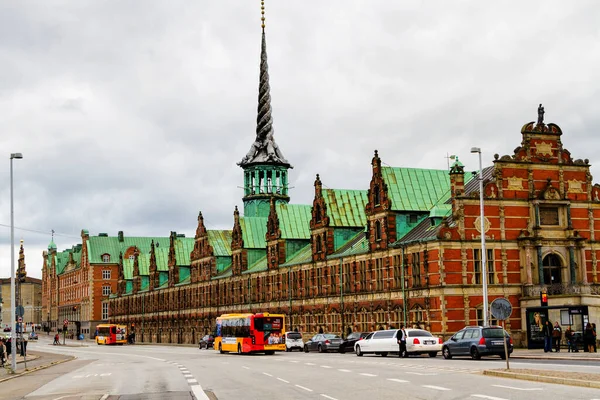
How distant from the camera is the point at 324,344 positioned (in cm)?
6775

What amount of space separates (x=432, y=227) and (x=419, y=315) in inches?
278

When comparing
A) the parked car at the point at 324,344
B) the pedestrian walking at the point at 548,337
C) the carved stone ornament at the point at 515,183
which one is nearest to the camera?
the pedestrian walking at the point at 548,337

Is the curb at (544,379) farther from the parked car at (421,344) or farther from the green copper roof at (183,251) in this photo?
the green copper roof at (183,251)

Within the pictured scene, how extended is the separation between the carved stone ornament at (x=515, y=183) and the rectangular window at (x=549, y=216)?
8.25 ft

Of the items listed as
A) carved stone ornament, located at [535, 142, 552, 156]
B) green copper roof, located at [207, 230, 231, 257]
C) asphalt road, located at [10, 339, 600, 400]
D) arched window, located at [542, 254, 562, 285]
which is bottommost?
asphalt road, located at [10, 339, 600, 400]

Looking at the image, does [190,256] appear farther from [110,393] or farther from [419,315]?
[110,393]

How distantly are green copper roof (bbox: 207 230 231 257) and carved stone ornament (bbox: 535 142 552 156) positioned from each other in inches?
2198

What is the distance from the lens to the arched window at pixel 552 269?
6812cm

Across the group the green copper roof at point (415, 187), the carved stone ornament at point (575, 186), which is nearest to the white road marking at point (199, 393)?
the green copper roof at point (415, 187)

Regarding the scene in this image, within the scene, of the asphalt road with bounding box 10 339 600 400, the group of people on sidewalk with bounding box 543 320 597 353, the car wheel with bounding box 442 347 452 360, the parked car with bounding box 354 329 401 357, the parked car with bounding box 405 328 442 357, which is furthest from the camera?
the parked car with bounding box 354 329 401 357

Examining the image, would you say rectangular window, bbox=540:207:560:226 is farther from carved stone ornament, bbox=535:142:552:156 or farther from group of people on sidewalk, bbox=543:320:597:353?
group of people on sidewalk, bbox=543:320:597:353

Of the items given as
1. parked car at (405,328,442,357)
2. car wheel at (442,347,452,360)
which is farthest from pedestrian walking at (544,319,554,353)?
car wheel at (442,347,452,360)

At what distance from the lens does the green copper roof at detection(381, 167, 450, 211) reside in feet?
244

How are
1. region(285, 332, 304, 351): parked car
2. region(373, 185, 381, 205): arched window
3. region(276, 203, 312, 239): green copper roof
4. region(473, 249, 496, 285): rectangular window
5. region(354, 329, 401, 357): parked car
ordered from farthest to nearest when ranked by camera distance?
region(276, 203, 312, 239): green copper roof, region(285, 332, 304, 351): parked car, region(373, 185, 381, 205): arched window, region(473, 249, 496, 285): rectangular window, region(354, 329, 401, 357): parked car
